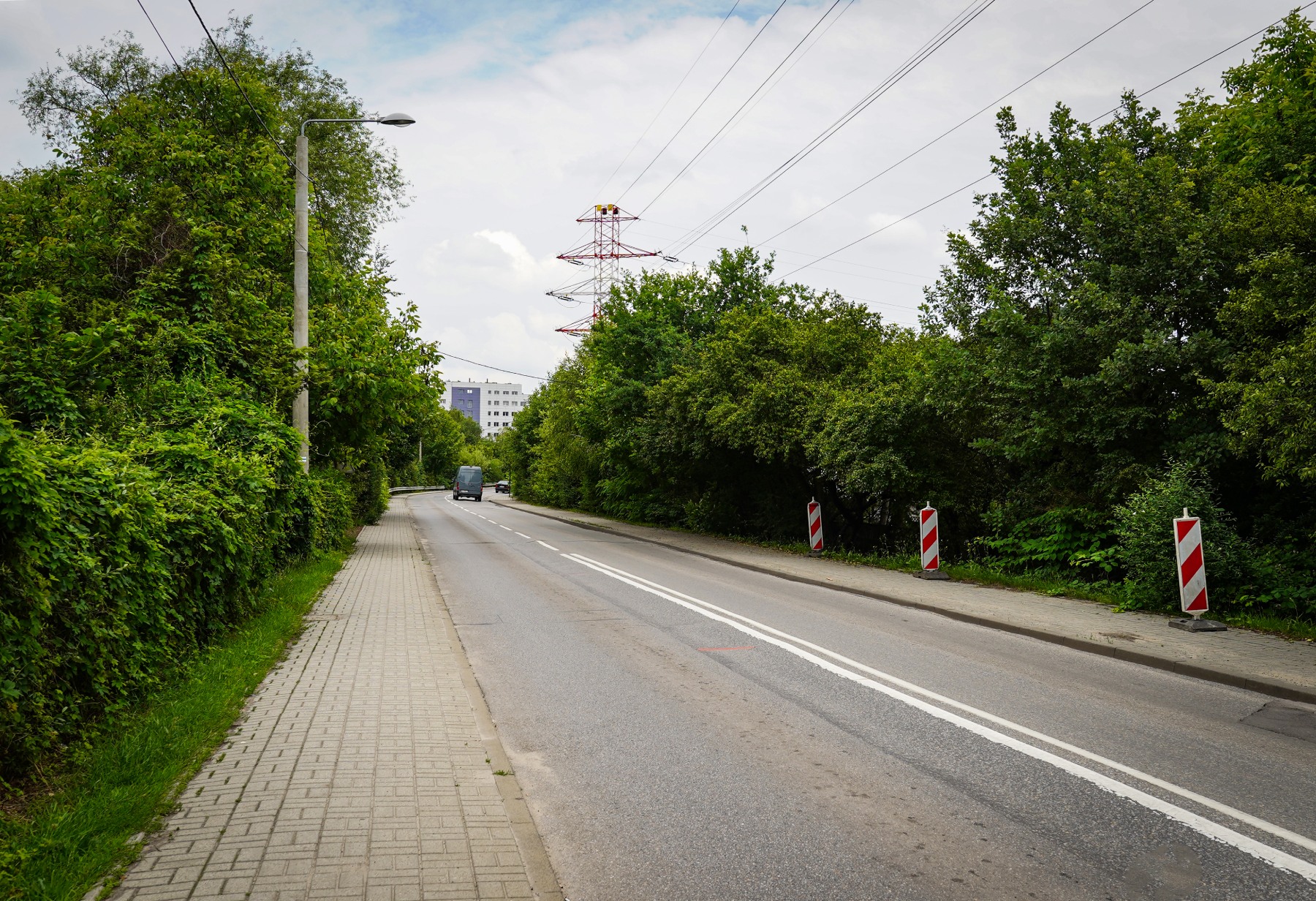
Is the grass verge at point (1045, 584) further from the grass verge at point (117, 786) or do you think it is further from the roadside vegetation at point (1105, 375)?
the grass verge at point (117, 786)

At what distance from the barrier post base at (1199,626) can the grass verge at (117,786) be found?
9641 millimetres

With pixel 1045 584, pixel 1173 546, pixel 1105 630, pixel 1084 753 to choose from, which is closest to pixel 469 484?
pixel 1045 584

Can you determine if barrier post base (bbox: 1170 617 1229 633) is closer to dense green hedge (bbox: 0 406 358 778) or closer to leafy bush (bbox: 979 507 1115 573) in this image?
leafy bush (bbox: 979 507 1115 573)

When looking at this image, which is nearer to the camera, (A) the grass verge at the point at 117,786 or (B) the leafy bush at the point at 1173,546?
(A) the grass verge at the point at 117,786

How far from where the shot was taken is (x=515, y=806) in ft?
14.4

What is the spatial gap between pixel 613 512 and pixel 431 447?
224ft

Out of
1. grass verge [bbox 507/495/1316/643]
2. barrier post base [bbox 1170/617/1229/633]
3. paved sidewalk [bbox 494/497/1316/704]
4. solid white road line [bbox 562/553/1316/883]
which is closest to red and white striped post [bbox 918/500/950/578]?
grass verge [bbox 507/495/1316/643]

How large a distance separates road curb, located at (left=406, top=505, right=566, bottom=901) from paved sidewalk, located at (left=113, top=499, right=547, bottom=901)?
12 millimetres

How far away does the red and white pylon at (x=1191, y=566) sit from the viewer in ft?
31.8

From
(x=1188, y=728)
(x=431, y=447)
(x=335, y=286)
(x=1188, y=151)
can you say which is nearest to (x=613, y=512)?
(x=335, y=286)

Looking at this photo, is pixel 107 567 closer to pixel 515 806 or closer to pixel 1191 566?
pixel 515 806

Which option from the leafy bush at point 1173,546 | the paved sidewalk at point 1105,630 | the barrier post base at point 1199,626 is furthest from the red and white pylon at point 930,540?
the barrier post base at point 1199,626

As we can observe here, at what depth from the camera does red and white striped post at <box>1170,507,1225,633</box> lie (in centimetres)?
970

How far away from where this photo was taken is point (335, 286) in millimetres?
20516
